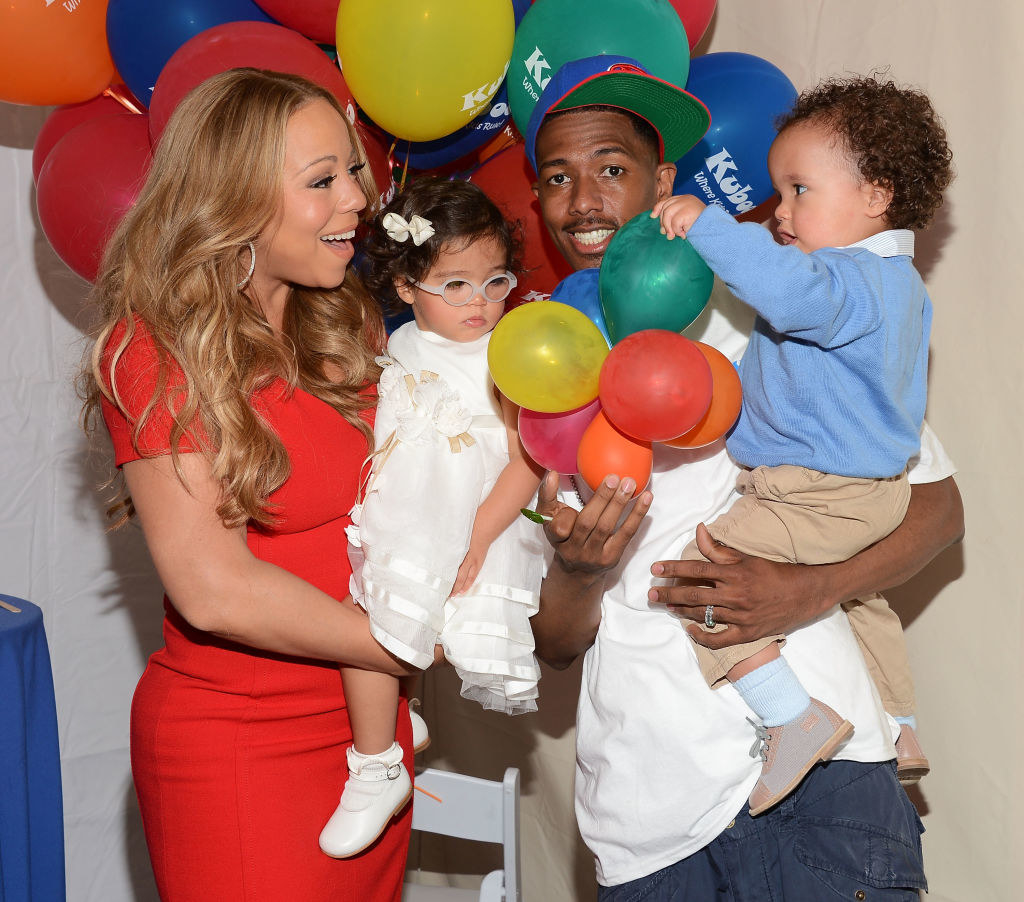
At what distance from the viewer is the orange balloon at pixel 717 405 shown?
1566mm

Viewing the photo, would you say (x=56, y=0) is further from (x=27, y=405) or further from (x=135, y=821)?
(x=135, y=821)

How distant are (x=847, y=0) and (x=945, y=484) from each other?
1.09 m

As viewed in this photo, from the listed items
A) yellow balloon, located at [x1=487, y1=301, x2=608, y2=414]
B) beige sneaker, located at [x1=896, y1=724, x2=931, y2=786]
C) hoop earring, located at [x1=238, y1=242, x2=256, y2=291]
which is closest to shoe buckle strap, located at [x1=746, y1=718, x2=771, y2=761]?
beige sneaker, located at [x1=896, y1=724, x2=931, y2=786]

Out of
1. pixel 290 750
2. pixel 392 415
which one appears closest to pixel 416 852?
pixel 290 750

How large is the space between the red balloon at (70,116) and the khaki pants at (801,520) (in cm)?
164

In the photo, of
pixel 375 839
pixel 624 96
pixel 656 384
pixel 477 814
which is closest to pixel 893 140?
pixel 624 96

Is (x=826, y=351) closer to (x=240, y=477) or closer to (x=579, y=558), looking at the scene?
(x=579, y=558)

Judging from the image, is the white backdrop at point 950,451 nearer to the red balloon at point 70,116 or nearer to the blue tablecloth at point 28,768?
the red balloon at point 70,116

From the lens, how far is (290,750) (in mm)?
1740

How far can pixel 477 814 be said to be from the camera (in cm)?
228

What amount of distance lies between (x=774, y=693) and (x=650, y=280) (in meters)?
0.68

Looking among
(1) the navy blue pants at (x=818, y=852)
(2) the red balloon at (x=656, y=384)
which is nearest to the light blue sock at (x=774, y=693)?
(1) the navy blue pants at (x=818, y=852)

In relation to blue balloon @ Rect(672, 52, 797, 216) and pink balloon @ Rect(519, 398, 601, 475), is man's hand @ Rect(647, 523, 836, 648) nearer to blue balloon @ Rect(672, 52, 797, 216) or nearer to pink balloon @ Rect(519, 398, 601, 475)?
pink balloon @ Rect(519, 398, 601, 475)

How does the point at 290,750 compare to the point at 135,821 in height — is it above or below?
above
